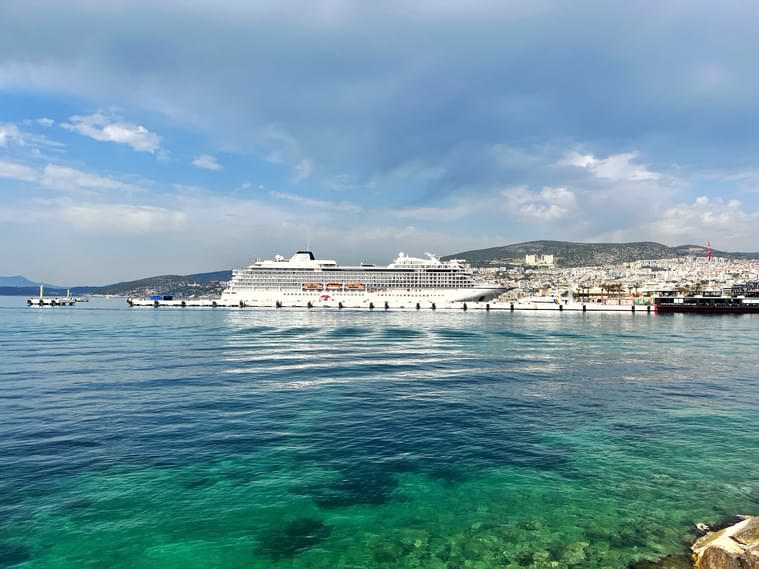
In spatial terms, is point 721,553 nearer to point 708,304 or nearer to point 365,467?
point 365,467

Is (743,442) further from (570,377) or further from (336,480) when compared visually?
(336,480)

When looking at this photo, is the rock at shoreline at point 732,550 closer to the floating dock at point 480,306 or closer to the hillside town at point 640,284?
the floating dock at point 480,306

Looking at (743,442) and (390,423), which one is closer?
(743,442)

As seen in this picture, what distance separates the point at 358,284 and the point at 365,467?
344 ft

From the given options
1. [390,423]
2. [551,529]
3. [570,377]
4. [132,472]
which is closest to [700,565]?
[551,529]

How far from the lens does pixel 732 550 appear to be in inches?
262

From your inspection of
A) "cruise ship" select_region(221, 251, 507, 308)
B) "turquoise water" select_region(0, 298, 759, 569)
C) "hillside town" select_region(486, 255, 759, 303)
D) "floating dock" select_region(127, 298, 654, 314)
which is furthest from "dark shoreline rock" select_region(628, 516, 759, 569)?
"hillside town" select_region(486, 255, 759, 303)

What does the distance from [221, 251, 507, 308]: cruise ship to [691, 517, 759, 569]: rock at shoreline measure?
102575mm

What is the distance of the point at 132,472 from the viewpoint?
35.1ft

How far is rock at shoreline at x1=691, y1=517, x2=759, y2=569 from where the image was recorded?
6371 mm

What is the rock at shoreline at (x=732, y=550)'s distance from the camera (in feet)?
20.9

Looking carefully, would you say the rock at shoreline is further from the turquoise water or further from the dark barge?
the dark barge

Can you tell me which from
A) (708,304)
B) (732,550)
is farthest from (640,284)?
(732,550)

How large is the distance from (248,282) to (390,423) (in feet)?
355
